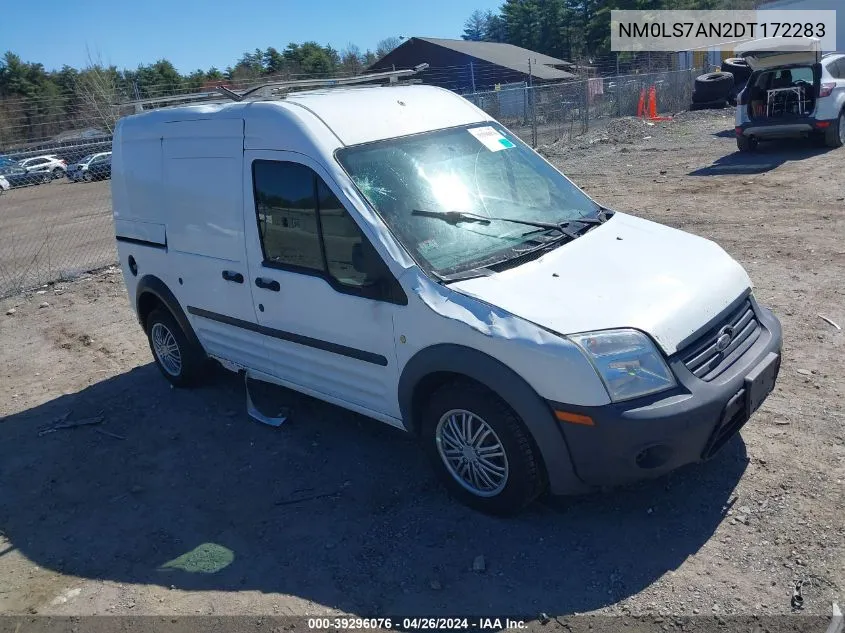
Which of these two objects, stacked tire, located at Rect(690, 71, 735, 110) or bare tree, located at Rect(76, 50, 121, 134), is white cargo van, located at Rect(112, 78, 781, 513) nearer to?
bare tree, located at Rect(76, 50, 121, 134)

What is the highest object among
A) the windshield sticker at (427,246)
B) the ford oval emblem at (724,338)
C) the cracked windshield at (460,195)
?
the cracked windshield at (460,195)

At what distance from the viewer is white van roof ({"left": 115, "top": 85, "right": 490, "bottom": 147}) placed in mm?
4152

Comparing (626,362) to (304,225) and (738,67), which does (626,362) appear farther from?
(738,67)

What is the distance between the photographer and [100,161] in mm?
26094

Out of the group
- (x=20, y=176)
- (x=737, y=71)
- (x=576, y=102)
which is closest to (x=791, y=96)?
(x=737, y=71)

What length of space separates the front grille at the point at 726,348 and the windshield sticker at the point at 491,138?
5.80 feet

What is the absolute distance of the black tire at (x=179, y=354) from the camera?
5.62 meters

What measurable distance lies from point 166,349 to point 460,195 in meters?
3.11

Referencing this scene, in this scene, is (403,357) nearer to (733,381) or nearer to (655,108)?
(733,381)

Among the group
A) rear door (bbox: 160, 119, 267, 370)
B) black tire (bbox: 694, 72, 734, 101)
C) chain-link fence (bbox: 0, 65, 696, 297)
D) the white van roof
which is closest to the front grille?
the white van roof

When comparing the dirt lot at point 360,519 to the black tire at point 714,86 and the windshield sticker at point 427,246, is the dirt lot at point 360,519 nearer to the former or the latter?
the windshield sticker at point 427,246

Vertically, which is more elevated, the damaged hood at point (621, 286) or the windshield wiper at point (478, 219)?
the windshield wiper at point (478, 219)

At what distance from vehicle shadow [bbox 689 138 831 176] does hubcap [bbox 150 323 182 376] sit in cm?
984

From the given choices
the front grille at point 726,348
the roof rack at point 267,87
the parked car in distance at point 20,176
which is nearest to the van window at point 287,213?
the roof rack at point 267,87
